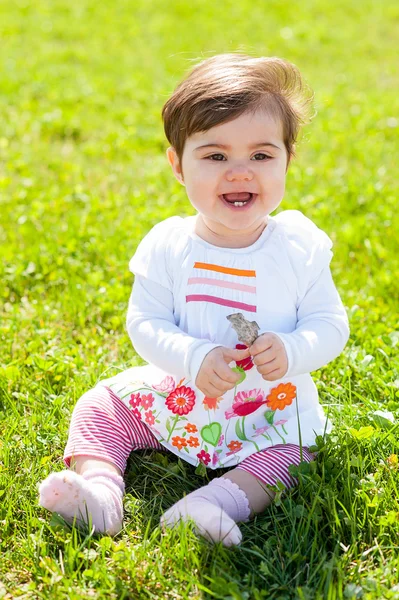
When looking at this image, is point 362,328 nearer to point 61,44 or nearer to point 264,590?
point 264,590

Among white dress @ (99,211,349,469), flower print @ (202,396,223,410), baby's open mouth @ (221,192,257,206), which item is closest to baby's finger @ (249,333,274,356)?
white dress @ (99,211,349,469)

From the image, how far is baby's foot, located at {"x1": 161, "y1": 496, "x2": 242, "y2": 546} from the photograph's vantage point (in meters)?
2.21

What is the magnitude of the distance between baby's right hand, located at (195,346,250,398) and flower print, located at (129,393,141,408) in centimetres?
35

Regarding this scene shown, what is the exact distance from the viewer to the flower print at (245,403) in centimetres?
256

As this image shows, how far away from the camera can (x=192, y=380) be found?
2488 millimetres

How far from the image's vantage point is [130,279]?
153 inches

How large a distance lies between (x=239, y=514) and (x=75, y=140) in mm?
3989

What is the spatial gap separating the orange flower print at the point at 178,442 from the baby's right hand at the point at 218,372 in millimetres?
276

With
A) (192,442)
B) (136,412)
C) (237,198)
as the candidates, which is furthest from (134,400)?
(237,198)

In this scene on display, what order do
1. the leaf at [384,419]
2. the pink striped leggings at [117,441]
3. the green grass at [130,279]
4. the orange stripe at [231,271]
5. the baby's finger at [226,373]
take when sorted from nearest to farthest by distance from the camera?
the green grass at [130,279]
the baby's finger at [226,373]
the pink striped leggings at [117,441]
the orange stripe at [231,271]
the leaf at [384,419]

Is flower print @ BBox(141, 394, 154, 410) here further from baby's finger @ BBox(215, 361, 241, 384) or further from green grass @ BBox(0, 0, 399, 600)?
baby's finger @ BBox(215, 361, 241, 384)

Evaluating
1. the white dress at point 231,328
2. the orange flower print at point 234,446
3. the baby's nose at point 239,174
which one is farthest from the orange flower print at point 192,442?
the baby's nose at point 239,174

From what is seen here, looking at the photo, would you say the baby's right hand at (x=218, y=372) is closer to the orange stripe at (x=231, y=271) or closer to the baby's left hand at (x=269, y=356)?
the baby's left hand at (x=269, y=356)

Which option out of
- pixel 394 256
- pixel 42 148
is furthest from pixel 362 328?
pixel 42 148
